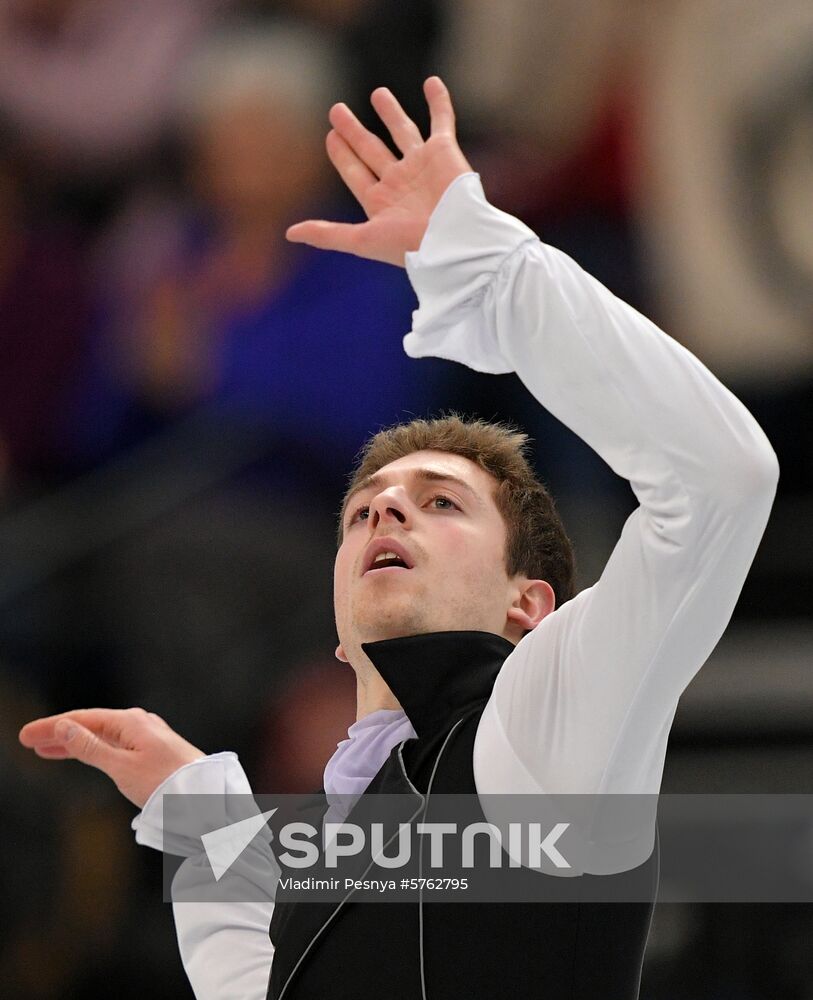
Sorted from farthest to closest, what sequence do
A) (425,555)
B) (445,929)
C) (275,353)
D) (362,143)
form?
1. (275,353)
2. (425,555)
3. (362,143)
4. (445,929)

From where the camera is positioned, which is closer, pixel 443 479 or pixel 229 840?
pixel 443 479

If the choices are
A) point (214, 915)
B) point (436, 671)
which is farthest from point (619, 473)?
point (214, 915)

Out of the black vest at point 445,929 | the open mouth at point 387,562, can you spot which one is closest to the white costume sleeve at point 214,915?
the black vest at point 445,929

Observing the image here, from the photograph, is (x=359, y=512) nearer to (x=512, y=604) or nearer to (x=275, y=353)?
(x=512, y=604)

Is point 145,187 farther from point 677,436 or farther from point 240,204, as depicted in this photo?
point 677,436

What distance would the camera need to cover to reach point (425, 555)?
178cm

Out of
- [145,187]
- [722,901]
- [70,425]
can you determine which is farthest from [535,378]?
[145,187]

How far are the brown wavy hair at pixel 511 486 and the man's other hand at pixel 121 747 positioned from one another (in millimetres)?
426

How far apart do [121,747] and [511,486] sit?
729 mm

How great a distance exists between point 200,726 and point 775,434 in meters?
2.06

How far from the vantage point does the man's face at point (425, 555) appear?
5.74ft

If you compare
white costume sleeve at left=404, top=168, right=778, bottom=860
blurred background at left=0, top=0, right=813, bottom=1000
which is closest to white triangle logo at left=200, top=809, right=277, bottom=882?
white costume sleeve at left=404, top=168, right=778, bottom=860

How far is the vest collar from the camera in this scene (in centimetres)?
162

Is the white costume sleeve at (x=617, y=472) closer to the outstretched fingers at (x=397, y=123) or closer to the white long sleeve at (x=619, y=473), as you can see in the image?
the white long sleeve at (x=619, y=473)
